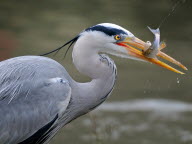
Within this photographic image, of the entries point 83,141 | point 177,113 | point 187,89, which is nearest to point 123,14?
point 187,89

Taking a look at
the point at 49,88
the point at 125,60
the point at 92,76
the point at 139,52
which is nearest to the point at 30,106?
the point at 49,88

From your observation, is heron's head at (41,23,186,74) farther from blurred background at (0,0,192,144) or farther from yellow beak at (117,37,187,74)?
blurred background at (0,0,192,144)

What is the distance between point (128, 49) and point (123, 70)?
4218 millimetres

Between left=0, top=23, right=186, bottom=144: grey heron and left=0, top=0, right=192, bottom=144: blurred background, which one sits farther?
left=0, top=0, right=192, bottom=144: blurred background

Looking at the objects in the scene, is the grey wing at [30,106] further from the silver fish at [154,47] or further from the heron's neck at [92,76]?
the silver fish at [154,47]

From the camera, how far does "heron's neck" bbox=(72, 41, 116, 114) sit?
5.06 metres

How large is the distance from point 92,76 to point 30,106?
659 millimetres

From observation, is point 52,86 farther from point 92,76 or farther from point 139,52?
point 139,52

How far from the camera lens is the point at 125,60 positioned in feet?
31.8

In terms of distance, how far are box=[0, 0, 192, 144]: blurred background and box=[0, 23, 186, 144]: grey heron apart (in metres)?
0.42

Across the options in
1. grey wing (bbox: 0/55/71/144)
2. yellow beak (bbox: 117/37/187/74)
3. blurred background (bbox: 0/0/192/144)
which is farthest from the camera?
blurred background (bbox: 0/0/192/144)

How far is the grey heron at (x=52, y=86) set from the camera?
16.1 feet

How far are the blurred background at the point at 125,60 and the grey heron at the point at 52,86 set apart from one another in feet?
1.38

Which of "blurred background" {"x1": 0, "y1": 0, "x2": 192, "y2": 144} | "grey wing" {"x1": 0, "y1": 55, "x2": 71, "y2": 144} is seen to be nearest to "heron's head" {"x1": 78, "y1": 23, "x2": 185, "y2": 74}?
"grey wing" {"x1": 0, "y1": 55, "x2": 71, "y2": 144}
